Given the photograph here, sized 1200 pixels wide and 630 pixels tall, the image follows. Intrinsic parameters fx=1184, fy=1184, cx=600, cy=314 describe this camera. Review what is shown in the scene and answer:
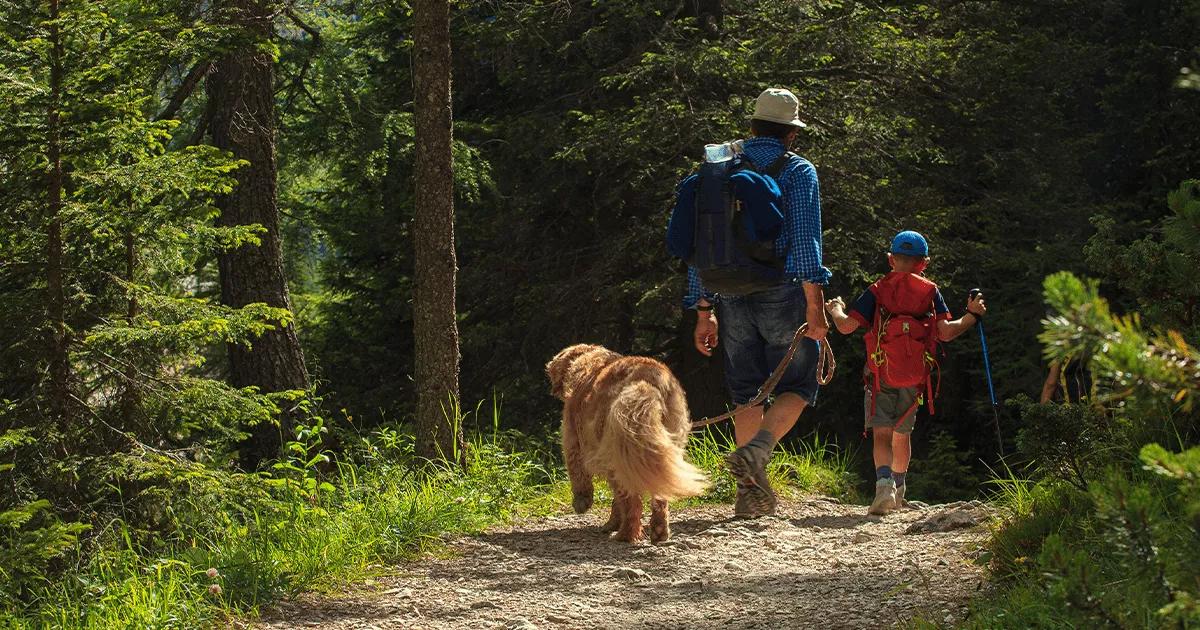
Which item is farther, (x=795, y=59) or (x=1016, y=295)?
(x=1016, y=295)

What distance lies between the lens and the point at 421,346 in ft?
24.8

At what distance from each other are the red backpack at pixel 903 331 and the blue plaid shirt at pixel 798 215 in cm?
81

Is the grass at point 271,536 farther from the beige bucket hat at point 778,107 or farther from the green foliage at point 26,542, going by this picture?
the beige bucket hat at point 778,107

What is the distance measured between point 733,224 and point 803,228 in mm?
382

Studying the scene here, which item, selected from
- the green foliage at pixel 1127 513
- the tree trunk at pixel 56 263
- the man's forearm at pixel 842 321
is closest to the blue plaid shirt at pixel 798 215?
the man's forearm at pixel 842 321

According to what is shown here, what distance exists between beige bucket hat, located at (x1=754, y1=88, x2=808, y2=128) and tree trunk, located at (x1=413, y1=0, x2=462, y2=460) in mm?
2085

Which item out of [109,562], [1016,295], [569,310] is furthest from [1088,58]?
[109,562]

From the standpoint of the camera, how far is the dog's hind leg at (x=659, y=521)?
247 inches

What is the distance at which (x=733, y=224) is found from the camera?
21.0ft

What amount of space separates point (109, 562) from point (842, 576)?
3391mm

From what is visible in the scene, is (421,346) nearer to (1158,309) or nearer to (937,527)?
(937,527)

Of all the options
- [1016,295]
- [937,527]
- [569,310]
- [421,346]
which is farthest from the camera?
[1016,295]

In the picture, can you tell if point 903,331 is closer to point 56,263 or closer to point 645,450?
point 645,450

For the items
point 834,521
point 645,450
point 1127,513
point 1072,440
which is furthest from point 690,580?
point 1127,513
